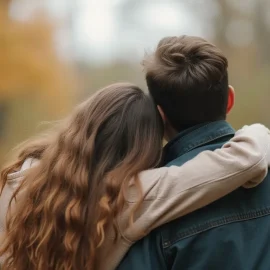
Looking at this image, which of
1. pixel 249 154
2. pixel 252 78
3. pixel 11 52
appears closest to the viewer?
pixel 249 154

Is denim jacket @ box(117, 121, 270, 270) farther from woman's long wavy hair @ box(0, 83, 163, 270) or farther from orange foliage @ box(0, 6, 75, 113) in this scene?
orange foliage @ box(0, 6, 75, 113)

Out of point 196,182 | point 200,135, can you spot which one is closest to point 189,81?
point 200,135

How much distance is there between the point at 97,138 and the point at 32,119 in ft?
20.5

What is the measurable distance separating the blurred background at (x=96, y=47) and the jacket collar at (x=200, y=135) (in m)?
5.50

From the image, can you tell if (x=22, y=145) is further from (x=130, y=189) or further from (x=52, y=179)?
(x=130, y=189)

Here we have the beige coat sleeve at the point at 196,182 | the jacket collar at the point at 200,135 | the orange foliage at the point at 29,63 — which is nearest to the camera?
the beige coat sleeve at the point at 196,182

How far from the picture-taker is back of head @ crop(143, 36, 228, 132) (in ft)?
4.50

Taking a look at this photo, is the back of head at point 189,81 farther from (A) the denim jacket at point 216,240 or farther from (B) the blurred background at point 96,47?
(B) the blurred background at point 96,47

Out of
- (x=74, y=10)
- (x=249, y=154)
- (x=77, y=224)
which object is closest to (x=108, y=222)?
(x=77, y=224)

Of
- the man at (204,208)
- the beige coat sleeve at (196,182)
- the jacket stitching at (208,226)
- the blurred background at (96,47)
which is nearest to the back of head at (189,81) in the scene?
the man at (204,208)

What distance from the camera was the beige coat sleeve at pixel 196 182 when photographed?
4.23 feet

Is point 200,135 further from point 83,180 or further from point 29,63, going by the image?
point 29,63

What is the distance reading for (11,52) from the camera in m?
7.18

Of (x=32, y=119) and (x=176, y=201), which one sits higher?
(x=176, y=201)
